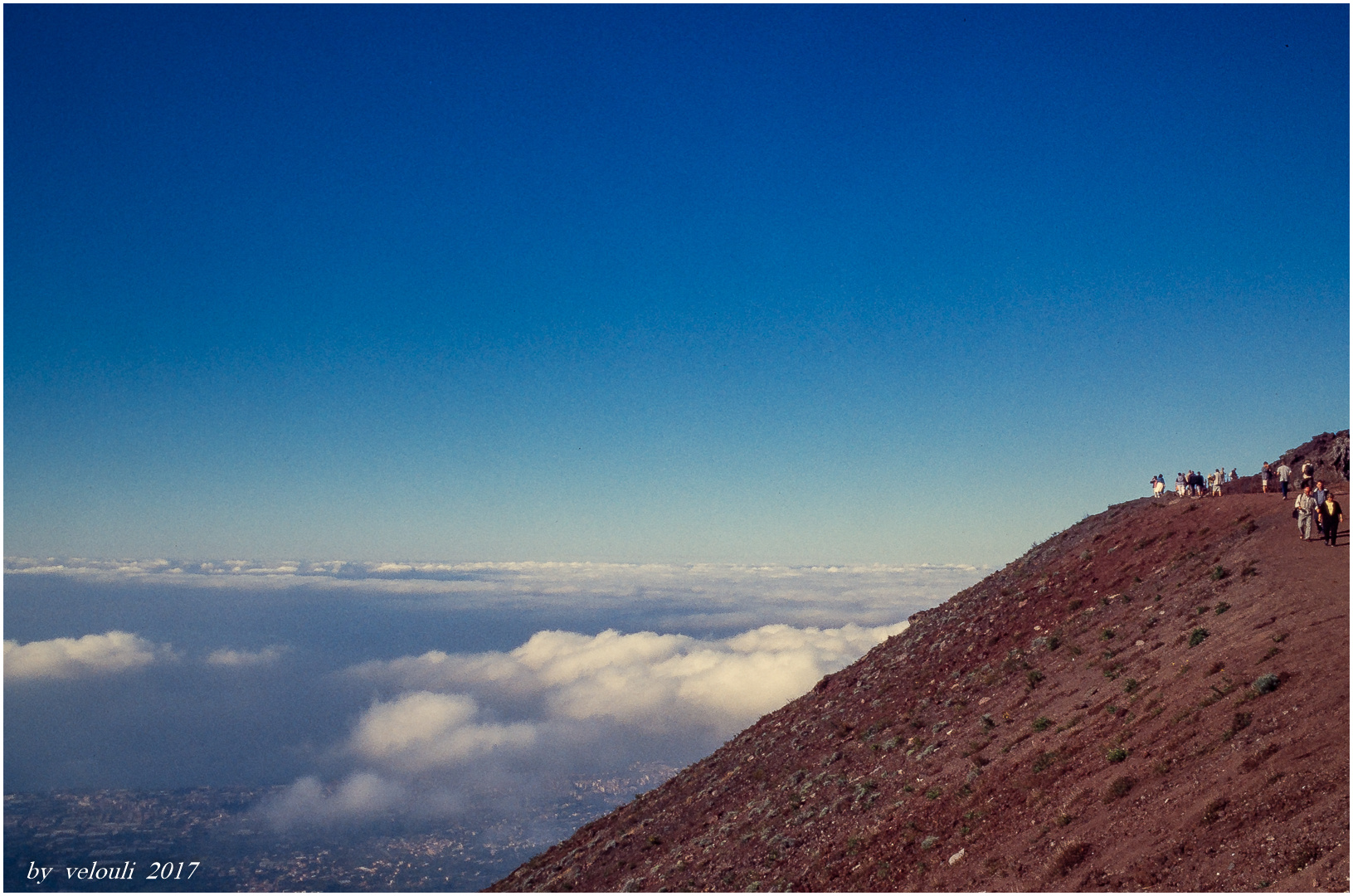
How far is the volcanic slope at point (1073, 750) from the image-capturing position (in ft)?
34.0

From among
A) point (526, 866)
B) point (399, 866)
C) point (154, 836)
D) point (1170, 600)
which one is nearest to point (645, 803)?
point (526, 866)

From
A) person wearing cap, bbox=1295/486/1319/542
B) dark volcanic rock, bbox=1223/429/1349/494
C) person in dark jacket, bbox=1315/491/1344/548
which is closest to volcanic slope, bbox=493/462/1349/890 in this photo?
person wearing cap, bbox=1295/486/1319/542

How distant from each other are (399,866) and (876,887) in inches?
6749

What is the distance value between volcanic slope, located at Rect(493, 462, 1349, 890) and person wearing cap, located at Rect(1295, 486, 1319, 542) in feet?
1.22

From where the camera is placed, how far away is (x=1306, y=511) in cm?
2147

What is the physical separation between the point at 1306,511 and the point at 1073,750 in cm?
1343

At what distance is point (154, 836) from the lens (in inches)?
5664

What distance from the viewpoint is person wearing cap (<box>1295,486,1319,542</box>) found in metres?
21.3

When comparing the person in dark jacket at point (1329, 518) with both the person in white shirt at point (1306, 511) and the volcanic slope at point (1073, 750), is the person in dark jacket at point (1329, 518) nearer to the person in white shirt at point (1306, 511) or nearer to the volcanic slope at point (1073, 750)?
the person in white shirt at point (1306, 511)

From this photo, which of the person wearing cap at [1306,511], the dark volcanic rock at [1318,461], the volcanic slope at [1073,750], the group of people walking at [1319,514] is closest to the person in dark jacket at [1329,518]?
the group of people walking at [1319,514]

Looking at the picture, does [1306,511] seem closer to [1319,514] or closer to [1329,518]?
[1319,514]

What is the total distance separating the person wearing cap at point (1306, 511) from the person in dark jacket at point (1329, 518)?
0.41 m

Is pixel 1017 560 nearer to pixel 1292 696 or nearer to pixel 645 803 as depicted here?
pixel 645 803

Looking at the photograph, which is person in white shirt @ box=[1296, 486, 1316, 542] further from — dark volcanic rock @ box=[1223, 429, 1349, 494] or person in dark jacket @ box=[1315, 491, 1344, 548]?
dark volcanic rock @ box=[1223, 429, 1349, 494]
